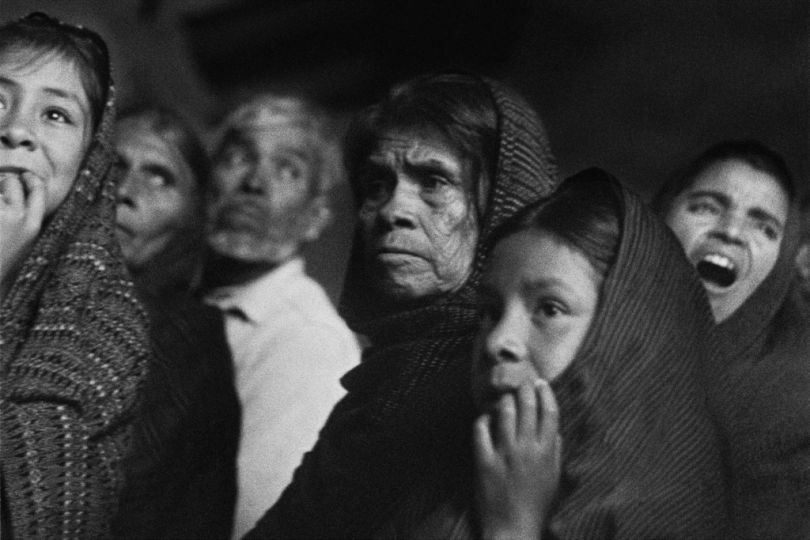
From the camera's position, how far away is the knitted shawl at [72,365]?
2.04m

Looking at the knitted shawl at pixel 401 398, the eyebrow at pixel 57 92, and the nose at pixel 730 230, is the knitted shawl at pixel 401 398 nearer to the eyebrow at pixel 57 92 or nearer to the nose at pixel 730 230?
the nose at pixel 730 230

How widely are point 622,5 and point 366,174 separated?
116 cm

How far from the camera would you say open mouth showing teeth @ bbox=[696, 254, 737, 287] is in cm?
222

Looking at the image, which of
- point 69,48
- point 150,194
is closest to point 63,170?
point 69,48

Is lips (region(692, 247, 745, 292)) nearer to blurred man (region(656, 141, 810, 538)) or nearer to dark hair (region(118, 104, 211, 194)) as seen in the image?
blurred man (region(656, 141, 810, 538))

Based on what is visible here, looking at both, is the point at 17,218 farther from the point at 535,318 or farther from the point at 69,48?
the point at 535,318

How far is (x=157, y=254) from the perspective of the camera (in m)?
2.74

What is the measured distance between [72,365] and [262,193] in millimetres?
886

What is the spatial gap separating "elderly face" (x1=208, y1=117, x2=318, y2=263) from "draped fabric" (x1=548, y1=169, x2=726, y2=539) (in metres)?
1.04

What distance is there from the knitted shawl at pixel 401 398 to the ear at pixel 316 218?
2.06 feet

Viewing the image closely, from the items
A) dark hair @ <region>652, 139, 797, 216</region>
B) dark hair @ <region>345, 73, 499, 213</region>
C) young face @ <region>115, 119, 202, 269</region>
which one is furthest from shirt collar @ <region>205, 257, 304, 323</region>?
dark hair @ <region>652, 139, 797, 216</region>

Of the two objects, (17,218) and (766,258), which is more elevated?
(766,258)

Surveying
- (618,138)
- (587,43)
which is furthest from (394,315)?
(587,43)

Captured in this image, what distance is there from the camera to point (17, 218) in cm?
215
